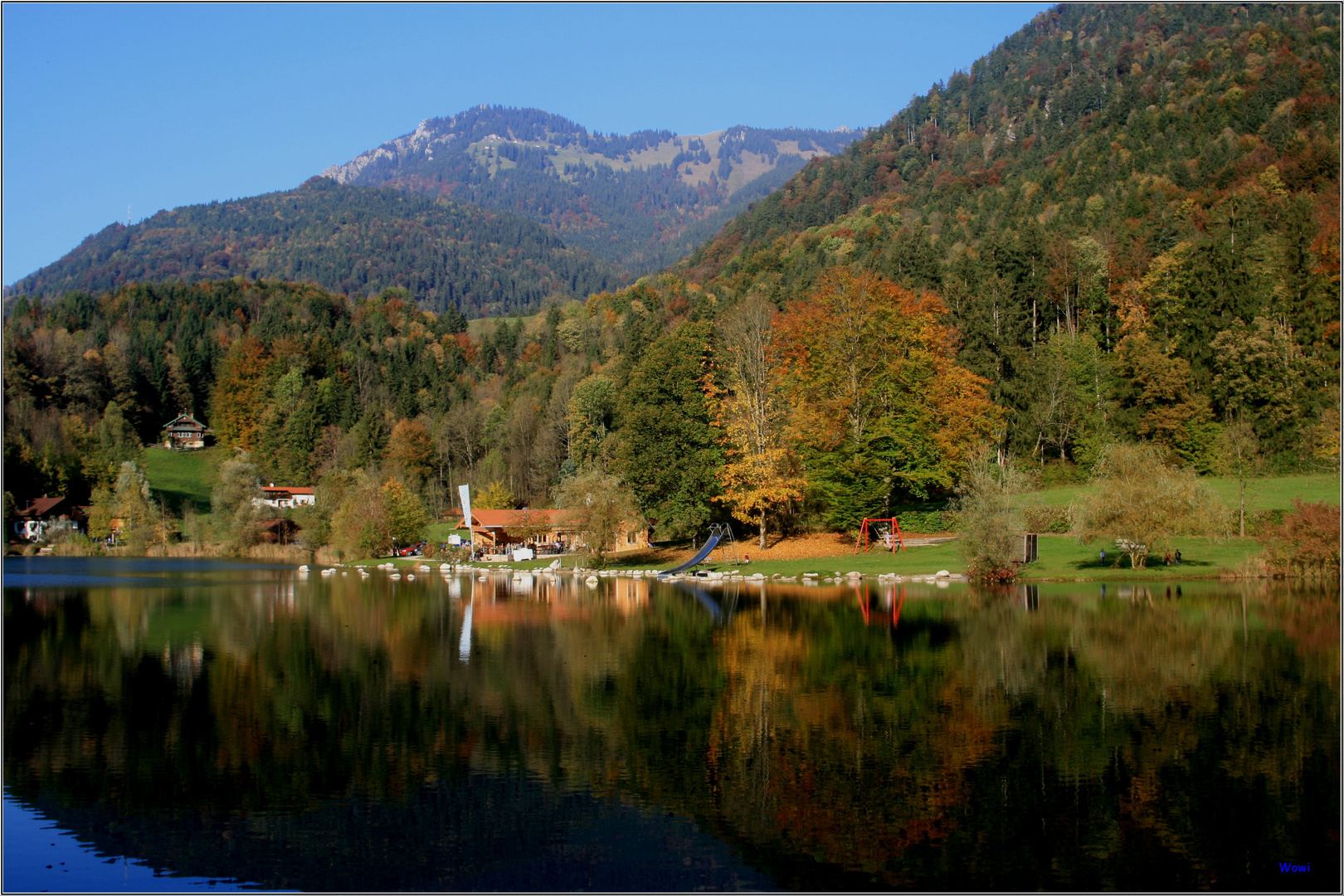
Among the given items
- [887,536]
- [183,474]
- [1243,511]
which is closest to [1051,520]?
[887,536]

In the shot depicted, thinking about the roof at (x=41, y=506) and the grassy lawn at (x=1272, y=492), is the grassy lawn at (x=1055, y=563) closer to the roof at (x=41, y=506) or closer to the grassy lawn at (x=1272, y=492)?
the grassy lawn at (x=1272, y=492)

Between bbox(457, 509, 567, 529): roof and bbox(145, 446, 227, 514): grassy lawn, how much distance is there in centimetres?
4515

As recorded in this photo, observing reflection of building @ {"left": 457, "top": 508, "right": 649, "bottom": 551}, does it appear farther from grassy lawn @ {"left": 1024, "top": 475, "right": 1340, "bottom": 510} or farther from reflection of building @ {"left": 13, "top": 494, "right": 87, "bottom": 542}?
reflection of building @ {"left": 13, "top": 494, "right": 87, "bottom": 542}

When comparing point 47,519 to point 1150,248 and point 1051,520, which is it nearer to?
point 1051,520

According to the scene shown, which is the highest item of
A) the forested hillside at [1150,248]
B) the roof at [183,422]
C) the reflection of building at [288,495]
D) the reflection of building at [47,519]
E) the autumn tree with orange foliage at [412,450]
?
the forested hillside at [1150,248]

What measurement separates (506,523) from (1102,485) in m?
45.1

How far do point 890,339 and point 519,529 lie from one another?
103 ft

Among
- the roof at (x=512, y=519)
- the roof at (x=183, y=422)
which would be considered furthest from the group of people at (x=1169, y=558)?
the roof at (x=183, y=422)

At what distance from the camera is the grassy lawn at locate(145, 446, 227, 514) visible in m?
107

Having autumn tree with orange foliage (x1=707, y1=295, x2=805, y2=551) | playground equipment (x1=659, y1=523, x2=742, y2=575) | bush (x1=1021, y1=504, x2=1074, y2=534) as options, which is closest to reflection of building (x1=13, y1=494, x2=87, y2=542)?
playground equipment (x1=659, y1=523, x2=742, y2=575)

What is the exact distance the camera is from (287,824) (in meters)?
12.0

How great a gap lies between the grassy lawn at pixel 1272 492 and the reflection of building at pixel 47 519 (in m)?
83.6

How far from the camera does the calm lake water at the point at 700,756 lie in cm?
1059

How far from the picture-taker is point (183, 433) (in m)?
129
